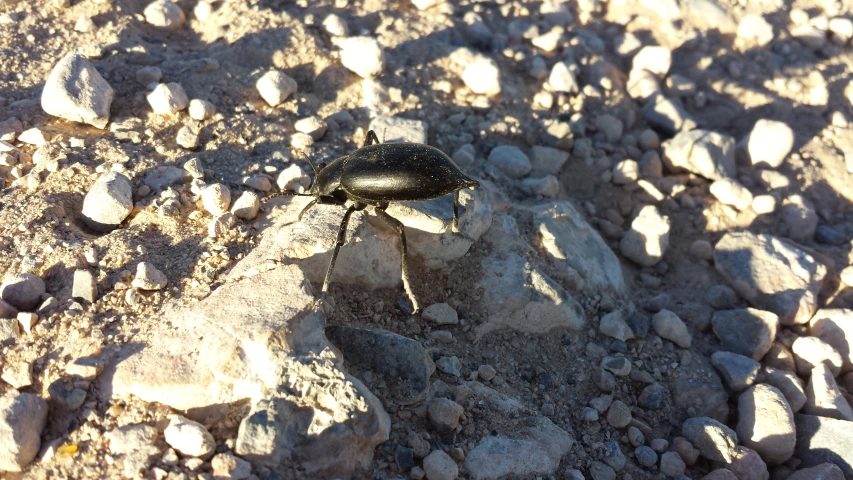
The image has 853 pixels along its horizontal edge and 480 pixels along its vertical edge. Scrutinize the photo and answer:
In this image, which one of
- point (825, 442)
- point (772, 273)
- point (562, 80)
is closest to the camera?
point (825, 442)

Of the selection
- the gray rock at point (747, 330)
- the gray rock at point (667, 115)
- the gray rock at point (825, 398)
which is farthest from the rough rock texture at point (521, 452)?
the gray rock at point (667, 115)

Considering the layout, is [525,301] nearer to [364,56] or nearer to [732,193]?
[732,193]

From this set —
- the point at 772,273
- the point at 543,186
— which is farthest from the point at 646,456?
the point at 543,186

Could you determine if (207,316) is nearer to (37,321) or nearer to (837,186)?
(37,321)

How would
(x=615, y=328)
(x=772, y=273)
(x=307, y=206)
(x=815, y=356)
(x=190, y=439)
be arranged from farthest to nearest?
1. (x=772, y=273)
2. (x=815, y=356)
3. (x=615, y=328)
4. (x=307, y=206)
5. (x=190, y=439)

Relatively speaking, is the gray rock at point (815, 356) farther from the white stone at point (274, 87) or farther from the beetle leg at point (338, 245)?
the white stone at point (274, 87)

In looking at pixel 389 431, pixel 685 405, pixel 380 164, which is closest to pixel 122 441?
pixel 389 431

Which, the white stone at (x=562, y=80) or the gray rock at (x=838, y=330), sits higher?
the white stone at (x=562, y=80)

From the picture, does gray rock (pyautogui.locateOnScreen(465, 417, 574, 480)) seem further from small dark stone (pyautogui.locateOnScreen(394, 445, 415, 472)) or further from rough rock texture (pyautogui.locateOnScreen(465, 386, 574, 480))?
small dark stone (pyautogui.locateOnScreen(394, 445, 415, 472))
